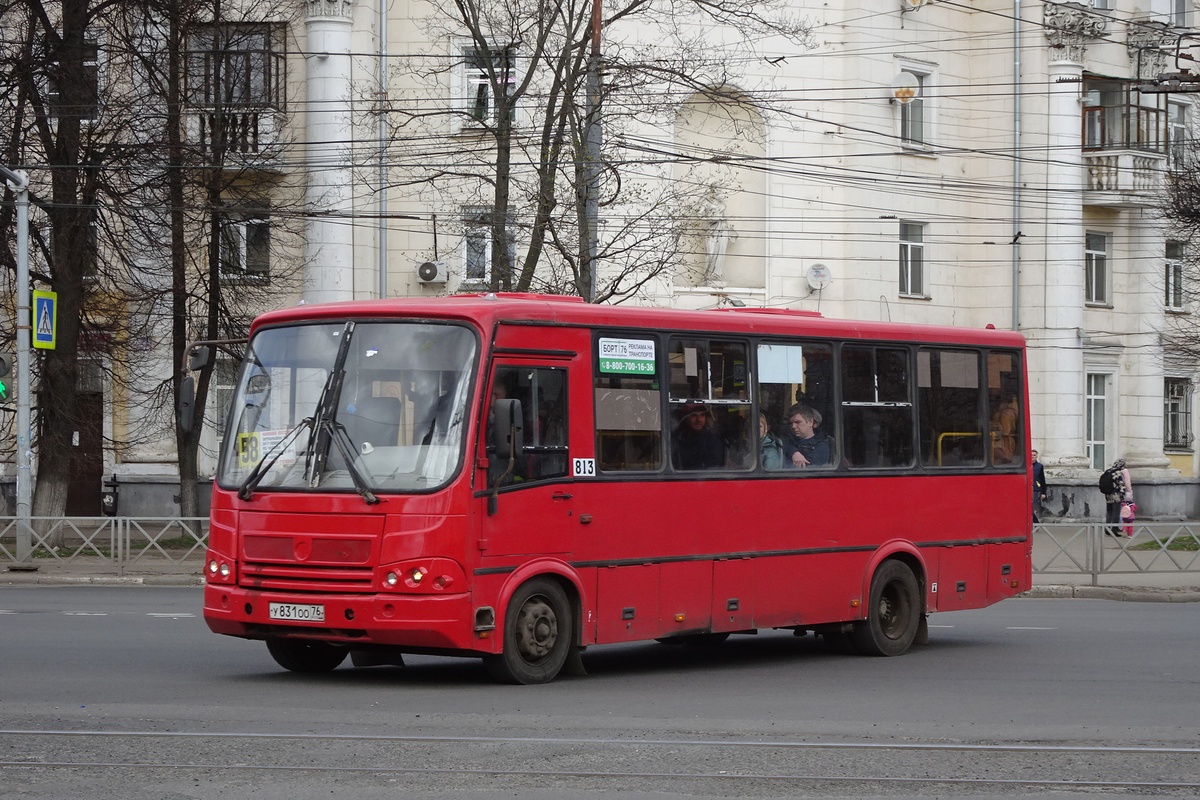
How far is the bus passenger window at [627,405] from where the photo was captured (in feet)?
45.5

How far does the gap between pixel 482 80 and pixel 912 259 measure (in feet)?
37.3

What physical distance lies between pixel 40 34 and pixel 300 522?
22.0 meters

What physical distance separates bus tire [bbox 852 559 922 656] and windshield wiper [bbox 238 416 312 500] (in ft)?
18.4

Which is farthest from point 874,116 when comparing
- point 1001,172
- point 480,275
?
point 480,275

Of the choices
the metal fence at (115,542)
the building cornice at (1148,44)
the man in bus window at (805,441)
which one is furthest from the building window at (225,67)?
the building cornice at (1148,44)

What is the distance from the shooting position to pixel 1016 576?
17.9 m

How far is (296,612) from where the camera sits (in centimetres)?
1277

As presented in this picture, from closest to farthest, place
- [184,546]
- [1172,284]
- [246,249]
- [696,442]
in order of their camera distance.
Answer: [696,442] → [184,546] → [246,249] → [1172,284]

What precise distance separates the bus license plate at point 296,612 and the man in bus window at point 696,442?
321 centimetres

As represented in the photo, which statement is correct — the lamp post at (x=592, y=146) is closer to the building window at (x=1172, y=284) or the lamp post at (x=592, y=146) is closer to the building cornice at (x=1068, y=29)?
the building cornice at (x=1068, y=29)

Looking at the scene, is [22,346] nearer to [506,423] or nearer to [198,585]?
[198,585]

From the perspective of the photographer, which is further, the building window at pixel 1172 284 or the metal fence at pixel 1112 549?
the building window at pixel 1172 284

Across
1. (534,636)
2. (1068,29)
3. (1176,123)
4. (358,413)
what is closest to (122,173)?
(358,413)

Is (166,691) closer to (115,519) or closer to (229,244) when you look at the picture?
(115,519)
